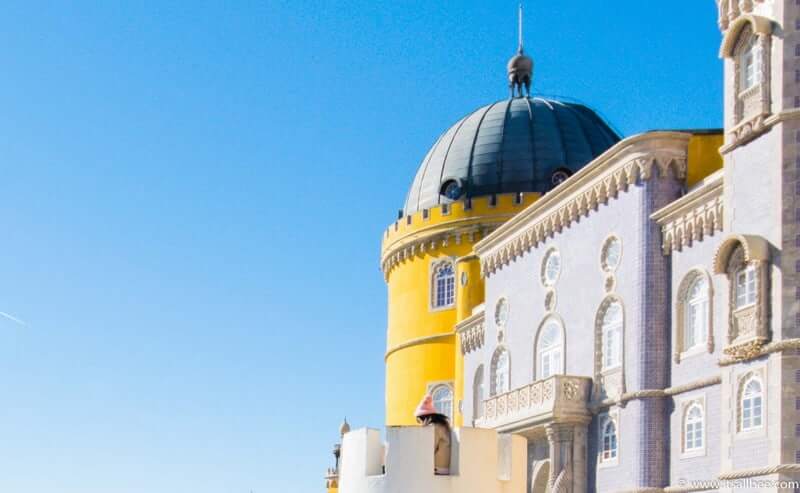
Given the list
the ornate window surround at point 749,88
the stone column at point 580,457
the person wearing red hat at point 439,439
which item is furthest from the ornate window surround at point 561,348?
the ornate window surround at point 749,88

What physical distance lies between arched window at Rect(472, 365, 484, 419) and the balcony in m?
4.67

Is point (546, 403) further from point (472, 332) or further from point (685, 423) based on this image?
point (472, 332)

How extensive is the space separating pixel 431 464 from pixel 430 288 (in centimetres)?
1562

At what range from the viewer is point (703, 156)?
3106 centimetres

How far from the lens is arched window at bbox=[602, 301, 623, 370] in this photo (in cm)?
3209

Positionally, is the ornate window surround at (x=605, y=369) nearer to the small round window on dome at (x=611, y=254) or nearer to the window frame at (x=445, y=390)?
the small round window on dome at (x=611, y=254)

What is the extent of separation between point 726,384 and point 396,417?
23.5 meters

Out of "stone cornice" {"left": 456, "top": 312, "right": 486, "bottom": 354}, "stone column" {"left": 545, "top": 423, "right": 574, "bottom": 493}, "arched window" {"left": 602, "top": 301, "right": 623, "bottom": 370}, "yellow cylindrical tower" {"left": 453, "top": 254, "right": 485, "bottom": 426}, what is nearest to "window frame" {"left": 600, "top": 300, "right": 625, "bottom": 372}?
"arched window" {"left": 602, "top": 301, "right": 623, "bottom": 370}

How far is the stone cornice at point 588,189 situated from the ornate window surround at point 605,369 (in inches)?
96.8

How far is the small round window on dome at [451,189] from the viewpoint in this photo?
4762cm

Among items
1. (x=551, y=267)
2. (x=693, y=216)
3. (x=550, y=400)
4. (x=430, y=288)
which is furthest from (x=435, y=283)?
(x=693, y=216)

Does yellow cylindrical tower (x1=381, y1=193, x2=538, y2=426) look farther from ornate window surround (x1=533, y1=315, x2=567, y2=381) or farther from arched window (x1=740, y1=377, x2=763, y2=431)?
arched window (x1=740, y1=377, x2=763, y2=431)

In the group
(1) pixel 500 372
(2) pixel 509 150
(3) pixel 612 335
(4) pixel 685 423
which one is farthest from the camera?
(2) pixel 509 150

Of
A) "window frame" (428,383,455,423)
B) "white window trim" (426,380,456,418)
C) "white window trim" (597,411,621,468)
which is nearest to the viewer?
"white window trim" (597,411,621,468)
